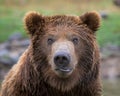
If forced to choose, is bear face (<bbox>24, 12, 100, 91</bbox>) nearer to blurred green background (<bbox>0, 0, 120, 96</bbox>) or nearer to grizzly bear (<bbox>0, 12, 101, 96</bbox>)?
grizzly bear (<bbox>0, 12, 101, 96</bbox>)

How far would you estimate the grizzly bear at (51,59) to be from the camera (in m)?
7.27

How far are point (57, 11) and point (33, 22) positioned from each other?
2296cm

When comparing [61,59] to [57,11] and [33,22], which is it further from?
Result: [57,11]

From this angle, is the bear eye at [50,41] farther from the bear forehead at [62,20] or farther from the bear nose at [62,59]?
the bear nose at [62,59]

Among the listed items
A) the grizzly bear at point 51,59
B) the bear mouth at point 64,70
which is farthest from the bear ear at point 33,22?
the bear mouth at point 64,70

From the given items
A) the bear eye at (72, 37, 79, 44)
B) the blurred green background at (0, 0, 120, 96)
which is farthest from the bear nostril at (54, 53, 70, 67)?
the blurred green background at (0, 0, 120, 96)

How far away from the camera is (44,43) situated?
24.1 feet

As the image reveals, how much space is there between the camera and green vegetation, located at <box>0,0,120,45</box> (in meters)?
26.3

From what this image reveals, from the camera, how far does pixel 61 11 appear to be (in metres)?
30.6

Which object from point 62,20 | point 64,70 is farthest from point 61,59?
point 62,20

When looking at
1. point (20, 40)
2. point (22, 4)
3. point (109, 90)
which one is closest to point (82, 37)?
point (109, 90)

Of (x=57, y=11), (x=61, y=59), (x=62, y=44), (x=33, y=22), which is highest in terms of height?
(x=57, y=11)

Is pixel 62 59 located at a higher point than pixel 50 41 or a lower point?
lower

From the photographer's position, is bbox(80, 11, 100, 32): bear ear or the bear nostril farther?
bbox(80, 11, 100, 32): bear ear
